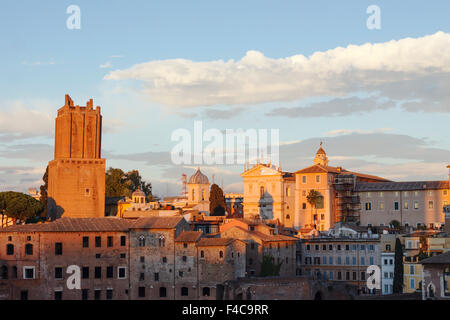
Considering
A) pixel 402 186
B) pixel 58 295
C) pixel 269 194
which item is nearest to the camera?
pixel 58 295

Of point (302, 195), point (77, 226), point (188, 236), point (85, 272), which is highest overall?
point (302, 195)

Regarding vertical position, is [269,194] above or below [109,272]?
above

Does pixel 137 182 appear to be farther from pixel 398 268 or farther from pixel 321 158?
pixel 398 268

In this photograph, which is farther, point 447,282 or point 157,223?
point 157,223

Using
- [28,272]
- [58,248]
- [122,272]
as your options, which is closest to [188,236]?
[122,272]

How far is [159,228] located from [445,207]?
3395cm

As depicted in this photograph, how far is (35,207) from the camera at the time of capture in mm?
94500

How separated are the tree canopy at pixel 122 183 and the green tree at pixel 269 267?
38675 millimetres

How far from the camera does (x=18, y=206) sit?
302 feet

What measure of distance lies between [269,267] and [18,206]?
3064cm

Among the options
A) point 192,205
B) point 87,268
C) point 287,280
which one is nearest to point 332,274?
point 287,280

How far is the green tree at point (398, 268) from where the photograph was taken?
7656 cm

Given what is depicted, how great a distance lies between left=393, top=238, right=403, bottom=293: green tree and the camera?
76.6 m

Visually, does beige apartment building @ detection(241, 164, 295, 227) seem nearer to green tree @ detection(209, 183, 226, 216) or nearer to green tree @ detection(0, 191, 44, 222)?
green tree @ detection(209, 183, 226, 216)
